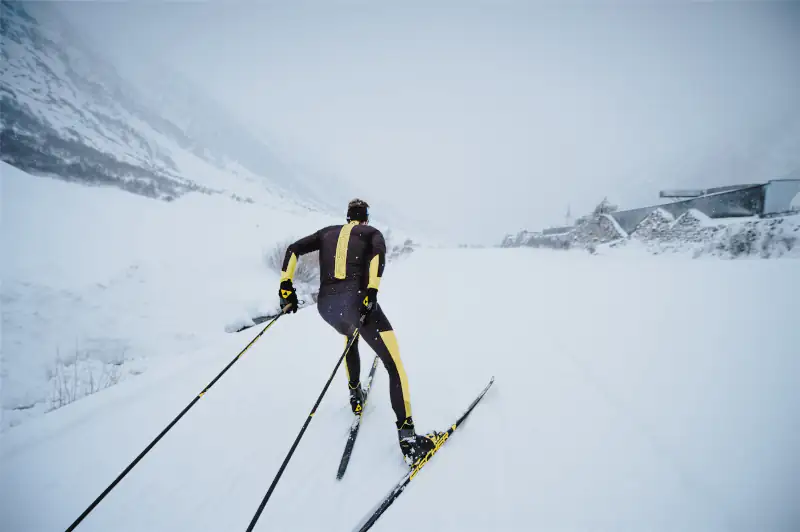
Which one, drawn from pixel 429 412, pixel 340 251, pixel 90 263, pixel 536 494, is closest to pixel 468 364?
pixel 429 412

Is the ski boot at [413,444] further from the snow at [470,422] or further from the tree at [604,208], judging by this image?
the tree at [604,208]

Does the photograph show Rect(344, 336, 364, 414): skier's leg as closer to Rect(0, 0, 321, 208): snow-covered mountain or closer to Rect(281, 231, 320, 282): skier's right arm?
Rect(281, 231, 320, 282): skier's right arm

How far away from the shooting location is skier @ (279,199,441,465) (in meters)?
2.64

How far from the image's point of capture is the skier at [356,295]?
2.64 meters

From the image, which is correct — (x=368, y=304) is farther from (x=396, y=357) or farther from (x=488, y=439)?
(x=488, y=439)

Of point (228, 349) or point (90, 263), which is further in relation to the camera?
point (90, 263)

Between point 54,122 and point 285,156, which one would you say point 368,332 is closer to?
point 54,122

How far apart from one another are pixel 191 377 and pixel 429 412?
306 centimetres

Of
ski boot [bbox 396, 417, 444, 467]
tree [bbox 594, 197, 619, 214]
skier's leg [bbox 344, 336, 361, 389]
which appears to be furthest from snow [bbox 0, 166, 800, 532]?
tree [bbox 594, 197, 619, 214]

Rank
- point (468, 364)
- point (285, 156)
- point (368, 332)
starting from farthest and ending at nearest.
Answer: point (285, 156) < point (468, 364) < point (368, 332)

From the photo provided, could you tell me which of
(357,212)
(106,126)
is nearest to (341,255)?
(357,212)

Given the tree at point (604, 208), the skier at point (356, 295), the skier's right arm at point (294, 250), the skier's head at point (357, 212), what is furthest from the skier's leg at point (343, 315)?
the tree at point (604, 208)

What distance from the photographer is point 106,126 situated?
37438 mm

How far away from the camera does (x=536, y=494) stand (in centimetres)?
208
